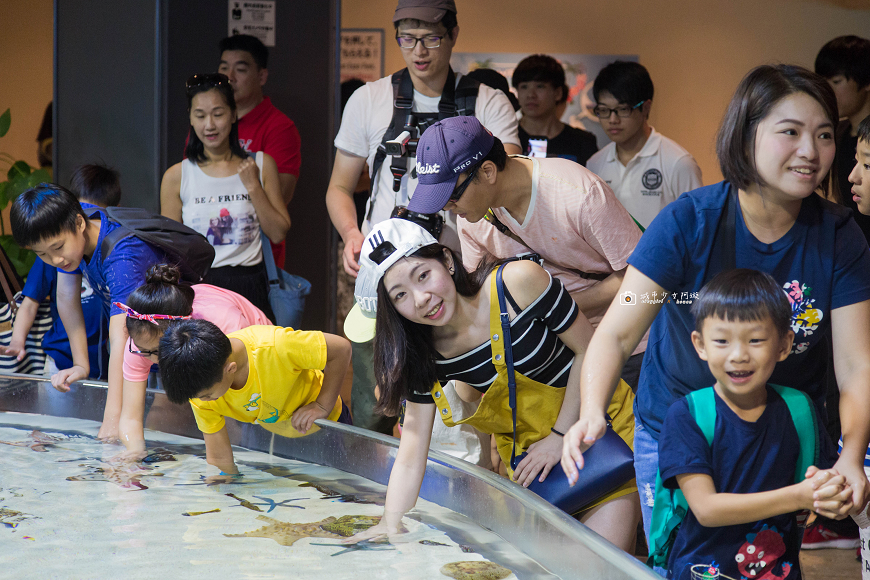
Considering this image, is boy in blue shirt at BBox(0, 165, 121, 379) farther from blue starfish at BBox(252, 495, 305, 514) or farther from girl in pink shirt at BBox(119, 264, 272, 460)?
blue starfish at BBox(252, 495, 305, 514)

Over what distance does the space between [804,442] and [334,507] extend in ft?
4.51

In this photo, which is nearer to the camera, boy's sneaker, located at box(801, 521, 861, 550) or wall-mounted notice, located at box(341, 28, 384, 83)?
boy's sneaker, located at box(801, 521, 861, 550)

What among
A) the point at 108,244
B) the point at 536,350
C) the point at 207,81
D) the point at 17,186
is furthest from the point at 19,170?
the point at 536,350

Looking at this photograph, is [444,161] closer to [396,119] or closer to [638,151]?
[396,119]

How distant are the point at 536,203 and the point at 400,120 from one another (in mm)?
1106

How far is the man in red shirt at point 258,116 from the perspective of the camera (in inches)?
166

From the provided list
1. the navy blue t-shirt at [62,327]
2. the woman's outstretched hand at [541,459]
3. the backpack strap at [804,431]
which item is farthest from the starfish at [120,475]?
the backpack strap at [804,431]

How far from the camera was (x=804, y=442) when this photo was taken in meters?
1.61

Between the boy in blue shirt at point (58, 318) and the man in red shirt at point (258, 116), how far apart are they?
2.54ft

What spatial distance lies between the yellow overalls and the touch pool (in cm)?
16

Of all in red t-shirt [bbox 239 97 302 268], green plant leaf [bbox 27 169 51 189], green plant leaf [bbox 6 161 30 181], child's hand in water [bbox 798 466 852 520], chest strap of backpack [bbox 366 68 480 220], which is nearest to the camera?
child's hand in water [bbox 798 466 852 520]

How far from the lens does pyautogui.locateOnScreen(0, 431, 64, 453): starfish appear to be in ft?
10.4

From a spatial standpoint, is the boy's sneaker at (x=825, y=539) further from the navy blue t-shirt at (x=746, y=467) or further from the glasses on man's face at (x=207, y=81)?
the glasses on man's face at (x=207, y=81)

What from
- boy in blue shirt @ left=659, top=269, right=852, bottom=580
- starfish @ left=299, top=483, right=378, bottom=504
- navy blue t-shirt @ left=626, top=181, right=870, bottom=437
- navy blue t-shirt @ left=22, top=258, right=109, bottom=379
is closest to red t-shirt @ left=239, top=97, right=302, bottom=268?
navy blue t-shirt @ left=22, top=258, right=109, bottom=379
